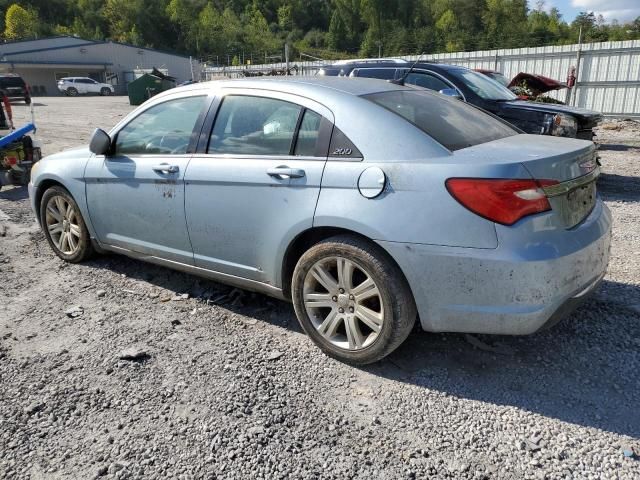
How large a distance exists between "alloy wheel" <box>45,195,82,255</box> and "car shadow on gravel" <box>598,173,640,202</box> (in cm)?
636

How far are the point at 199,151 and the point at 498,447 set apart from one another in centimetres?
256

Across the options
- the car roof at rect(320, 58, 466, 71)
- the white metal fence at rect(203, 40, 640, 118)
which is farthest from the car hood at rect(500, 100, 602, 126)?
the white metal fence at rect(203, 40, 640, 118)

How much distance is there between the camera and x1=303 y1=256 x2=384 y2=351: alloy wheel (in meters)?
2.95

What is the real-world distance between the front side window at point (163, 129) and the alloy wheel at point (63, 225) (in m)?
0.93

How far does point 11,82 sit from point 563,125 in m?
29.2

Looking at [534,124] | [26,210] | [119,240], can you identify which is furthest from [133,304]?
[534,124]

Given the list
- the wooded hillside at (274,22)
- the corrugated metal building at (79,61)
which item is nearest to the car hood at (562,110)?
the corrugated metal building at (79,61)

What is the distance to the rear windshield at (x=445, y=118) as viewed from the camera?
3.00 m

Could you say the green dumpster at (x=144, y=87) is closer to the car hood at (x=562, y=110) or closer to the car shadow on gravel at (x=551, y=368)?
the car hood at (x=562, y=110)

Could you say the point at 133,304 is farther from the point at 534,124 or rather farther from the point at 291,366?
the point at 534,124

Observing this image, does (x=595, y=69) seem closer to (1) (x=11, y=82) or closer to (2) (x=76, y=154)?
(2) (x=76, y=154)

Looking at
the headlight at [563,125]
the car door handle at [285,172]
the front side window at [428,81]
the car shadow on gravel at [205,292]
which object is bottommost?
the car shadow on gravel at [205,292]

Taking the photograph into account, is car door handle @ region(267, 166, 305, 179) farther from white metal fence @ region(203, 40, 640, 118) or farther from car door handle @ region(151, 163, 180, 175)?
white metal fence @ region(203, 40, 640, 118)

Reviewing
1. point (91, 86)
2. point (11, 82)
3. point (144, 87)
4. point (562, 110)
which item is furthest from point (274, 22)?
point (562, 110)
